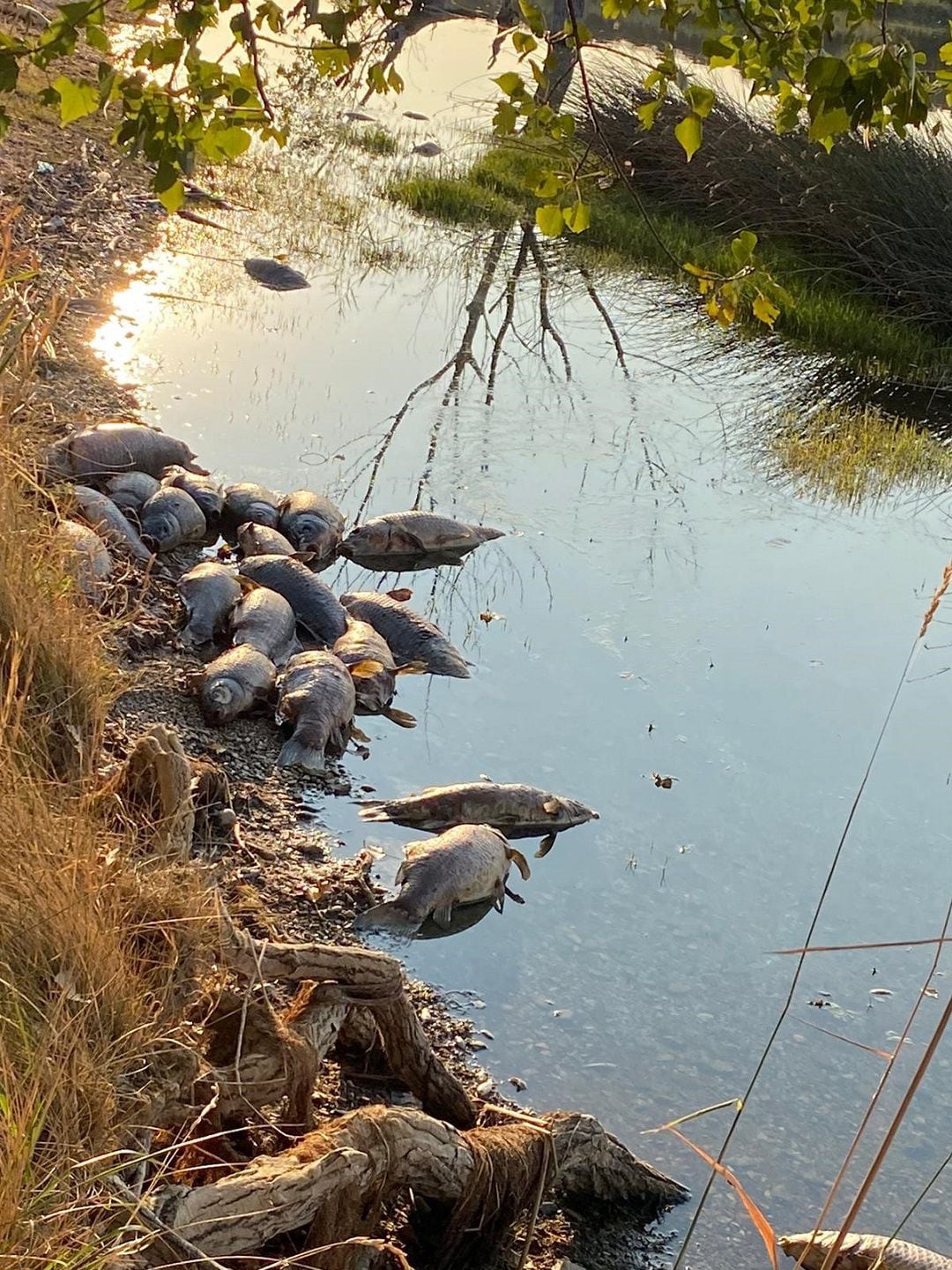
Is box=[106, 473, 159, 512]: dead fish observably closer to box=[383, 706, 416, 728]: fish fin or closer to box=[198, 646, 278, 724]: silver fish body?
box=[198, 646, 278, 724]: silver fish body

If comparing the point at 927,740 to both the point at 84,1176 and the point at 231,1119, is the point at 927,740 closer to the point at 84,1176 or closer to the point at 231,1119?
the point at 231,1119

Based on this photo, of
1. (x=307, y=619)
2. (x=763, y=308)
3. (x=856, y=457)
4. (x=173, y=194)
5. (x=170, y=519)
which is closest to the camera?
(x=173, y=194)

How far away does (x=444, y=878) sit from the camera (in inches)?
175

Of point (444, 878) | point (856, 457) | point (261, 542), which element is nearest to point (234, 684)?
point (444, 878)

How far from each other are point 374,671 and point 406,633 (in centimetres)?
51

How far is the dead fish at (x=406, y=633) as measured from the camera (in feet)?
20.0

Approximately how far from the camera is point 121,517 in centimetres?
629

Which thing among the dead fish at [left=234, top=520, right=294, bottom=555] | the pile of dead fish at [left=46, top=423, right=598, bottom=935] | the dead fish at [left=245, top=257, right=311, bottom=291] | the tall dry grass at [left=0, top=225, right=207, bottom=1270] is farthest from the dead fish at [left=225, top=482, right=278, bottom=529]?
the dead fish at [left=245, top=257, right=311, bottom=291]

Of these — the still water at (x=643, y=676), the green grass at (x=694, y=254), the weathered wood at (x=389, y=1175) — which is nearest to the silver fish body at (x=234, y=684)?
the still water at (x=643, y=676)

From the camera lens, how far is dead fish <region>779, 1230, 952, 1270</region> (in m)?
3.27

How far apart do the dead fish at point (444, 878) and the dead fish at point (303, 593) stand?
5.46 ft

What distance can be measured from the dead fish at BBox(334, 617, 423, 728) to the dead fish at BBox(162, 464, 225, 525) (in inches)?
49.9

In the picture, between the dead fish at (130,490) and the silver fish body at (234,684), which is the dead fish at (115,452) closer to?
the dead fish at (130,490)

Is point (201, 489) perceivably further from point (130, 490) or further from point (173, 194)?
point (173, 194)
